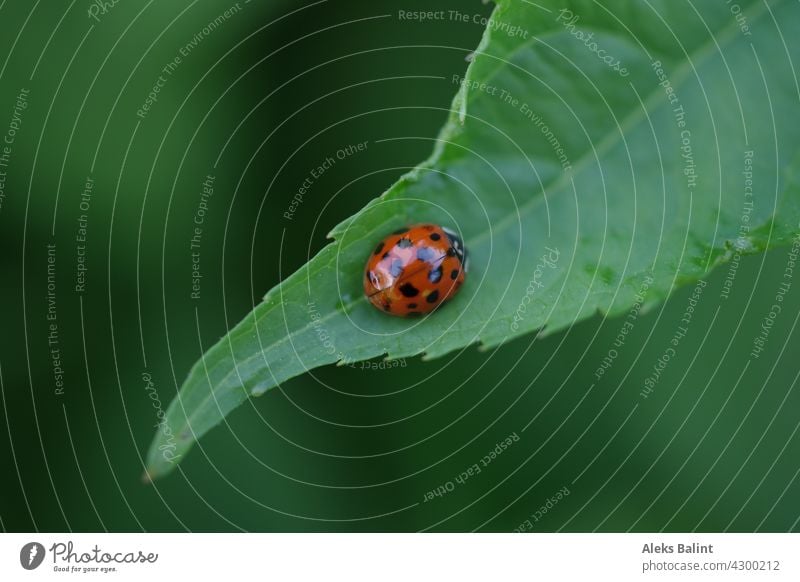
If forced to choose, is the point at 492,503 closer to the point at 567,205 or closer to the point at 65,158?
the point at 567,205
